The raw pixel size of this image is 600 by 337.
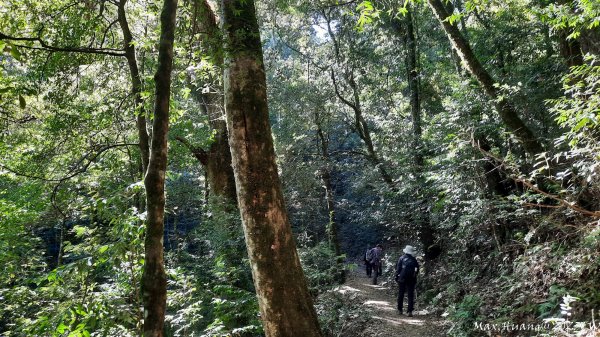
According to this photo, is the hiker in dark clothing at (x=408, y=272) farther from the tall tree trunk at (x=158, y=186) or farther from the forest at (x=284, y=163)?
the tall tree trunk at (x=158, y=186)

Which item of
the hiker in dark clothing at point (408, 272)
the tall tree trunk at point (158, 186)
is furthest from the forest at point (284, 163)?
the hiker in dark clothing at point (408, 272)

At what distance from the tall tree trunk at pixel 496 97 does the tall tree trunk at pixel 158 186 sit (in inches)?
239

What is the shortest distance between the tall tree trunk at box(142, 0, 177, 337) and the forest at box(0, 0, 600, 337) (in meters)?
0.02

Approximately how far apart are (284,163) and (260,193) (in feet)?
46.7

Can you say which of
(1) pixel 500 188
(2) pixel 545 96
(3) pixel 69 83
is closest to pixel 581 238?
(1) pixel 500 188

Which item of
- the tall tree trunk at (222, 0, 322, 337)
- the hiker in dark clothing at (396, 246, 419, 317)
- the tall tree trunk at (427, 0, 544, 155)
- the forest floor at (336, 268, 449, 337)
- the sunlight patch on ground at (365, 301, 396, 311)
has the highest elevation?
the tall tree trunk at (427, 0, 544, 155)

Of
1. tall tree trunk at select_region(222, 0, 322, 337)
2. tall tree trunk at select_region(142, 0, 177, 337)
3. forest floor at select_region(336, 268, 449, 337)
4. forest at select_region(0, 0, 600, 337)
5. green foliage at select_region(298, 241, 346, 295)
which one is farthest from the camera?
green foliage at select_region(298, 241, 346, 295)

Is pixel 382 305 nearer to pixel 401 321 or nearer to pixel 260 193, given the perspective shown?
pixel 401 321

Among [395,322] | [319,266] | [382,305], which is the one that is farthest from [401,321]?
[319,266]

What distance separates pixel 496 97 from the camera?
8023mm

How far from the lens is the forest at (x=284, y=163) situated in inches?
166

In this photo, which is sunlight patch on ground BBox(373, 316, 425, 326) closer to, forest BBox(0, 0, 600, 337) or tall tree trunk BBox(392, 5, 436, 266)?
forest BBox(0, 0, 600, 337)

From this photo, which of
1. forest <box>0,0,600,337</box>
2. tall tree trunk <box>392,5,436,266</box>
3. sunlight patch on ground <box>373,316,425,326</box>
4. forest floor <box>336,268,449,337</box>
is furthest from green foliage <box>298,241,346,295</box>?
tall tree trunk <box>392,5,436,266</box>

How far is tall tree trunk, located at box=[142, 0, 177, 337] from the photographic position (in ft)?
12.0
